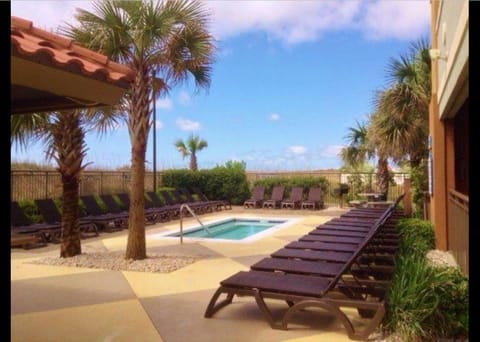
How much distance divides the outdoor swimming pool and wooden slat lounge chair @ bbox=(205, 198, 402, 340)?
5.88 metres

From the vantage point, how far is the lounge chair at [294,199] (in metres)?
19.6

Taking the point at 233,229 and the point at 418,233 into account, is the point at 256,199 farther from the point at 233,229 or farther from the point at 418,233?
the point at 418,233

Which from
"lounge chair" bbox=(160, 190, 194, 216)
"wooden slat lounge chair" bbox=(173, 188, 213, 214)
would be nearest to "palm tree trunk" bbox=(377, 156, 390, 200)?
"wooden slat lounge chair" bbox=(173, 188, 213, 214)

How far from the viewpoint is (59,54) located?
295 cm

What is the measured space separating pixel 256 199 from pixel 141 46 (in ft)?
Result: 43.3

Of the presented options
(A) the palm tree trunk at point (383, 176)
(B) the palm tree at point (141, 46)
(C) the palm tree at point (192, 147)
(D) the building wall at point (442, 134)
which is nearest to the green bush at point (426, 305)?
(D) the building wall at point (442, 134)

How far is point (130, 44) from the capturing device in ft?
26.5

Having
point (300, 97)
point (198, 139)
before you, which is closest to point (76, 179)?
point (198, 139)

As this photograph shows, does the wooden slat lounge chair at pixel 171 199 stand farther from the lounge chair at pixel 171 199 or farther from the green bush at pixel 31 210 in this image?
the green bush at pixel 31 210

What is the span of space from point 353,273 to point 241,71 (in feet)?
101

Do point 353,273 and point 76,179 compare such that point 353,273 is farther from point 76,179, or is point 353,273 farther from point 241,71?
point 241,71

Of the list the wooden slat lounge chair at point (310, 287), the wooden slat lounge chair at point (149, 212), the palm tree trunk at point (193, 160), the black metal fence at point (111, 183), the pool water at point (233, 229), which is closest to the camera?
the wooden slat lounge chair at point (310, 287)

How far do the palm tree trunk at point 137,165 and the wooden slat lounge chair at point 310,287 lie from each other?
323 centimetres

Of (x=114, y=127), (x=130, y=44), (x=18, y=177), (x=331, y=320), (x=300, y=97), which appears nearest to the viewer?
(x=331, y=320)
